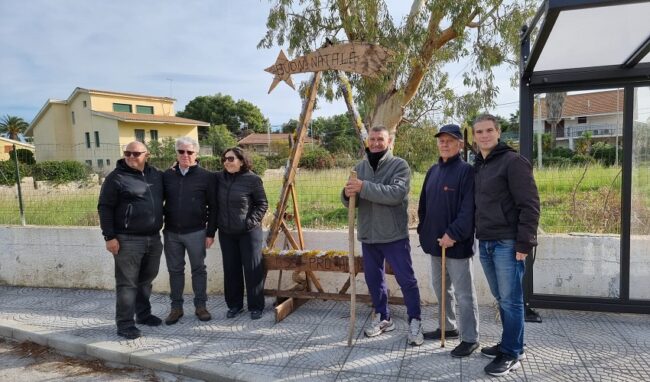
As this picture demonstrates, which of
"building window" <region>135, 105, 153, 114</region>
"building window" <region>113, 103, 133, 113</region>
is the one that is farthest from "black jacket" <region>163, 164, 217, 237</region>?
"building window" <region>135, 105, 153, 114</region>

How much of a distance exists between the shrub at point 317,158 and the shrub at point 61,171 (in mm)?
3650

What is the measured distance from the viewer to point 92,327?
4332 mm

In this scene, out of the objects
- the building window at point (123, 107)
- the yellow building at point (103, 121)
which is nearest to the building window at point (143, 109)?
the yellow building at point (103, 121)

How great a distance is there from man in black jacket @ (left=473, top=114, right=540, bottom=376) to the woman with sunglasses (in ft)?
7.09

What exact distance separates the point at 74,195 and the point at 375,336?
17.3 feet

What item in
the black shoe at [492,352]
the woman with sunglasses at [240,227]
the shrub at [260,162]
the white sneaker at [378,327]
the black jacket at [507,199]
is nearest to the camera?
the black jacket at [507,199]

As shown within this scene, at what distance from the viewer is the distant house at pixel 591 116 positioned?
3.99 m

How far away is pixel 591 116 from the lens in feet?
13.8

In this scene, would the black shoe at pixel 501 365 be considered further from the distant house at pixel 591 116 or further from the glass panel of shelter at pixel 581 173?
the distant house at pixel 591 116

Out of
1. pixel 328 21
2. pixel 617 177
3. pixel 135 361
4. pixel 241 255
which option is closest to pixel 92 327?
pixel 135 361

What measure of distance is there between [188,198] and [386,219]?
193 cm

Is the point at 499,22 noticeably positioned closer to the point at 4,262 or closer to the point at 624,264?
the point at 624,264

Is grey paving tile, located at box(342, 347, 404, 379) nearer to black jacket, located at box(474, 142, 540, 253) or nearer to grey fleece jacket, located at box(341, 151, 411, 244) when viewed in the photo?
grey fleece jacket, located at box(341, 151, 411, 244)

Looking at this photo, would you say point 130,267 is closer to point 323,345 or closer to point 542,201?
point 323,345
